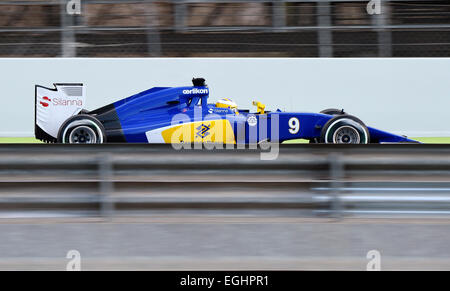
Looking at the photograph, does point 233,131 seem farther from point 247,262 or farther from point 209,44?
point 247,262

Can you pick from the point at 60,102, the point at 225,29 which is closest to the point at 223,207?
the point at 60,102

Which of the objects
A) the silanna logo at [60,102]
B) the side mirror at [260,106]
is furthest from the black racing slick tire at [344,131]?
the silanna logo at [60,102]

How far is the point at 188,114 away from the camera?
8227 millimetres

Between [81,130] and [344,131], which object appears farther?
[81,130]

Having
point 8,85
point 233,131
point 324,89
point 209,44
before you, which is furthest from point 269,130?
point 8,85

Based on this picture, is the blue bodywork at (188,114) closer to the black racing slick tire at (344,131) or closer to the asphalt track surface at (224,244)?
the black racing slick tire at (344,131)

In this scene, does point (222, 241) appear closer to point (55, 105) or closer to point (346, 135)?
point (346, 135)

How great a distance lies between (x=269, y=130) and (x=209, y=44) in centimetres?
391

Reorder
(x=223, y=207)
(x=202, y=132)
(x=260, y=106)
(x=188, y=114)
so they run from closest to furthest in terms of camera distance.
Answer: (x=223, y=207)
(x=202, y=132)
(x=188, y=114)
(x=260, y=106)

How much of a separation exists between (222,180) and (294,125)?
14.7 feet

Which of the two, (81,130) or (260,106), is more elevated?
(260,106)

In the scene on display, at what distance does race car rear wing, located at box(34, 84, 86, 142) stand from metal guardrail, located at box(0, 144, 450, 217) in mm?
4566

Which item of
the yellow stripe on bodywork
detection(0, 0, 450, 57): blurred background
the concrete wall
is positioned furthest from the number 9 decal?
detection(0, 0, 450, 57): blurred background

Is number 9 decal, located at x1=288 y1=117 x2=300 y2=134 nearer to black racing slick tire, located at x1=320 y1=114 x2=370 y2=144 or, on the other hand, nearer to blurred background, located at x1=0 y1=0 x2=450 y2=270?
black racing slick tire, located at x1=320 y1=114 x2=370 y2=144
